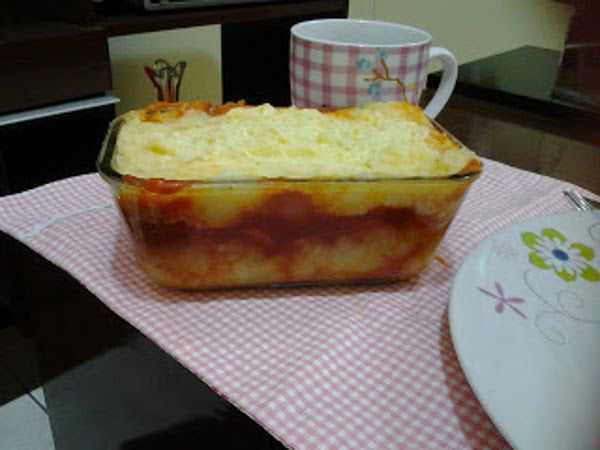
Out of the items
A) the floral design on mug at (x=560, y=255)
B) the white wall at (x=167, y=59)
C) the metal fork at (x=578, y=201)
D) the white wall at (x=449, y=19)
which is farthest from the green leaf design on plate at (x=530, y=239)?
the white wall at (x=167, y=59)

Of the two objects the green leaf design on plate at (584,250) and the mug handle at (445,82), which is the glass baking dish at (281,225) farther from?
the mug handle at (445,82)

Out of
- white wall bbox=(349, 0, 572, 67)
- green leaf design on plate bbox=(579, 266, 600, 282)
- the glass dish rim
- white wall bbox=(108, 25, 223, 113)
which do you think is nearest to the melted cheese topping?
the glass dish rim

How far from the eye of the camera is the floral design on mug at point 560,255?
412 millimetres

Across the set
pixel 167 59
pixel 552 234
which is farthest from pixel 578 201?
pixel 167 59

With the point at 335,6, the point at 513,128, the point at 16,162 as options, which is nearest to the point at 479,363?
the point at 513,128

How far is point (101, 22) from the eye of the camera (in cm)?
109

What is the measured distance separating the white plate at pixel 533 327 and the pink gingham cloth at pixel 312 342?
3 centimetres

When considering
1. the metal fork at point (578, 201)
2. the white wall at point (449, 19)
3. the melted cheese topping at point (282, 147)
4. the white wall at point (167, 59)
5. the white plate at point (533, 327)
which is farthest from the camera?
the white wall at point (167, 59)

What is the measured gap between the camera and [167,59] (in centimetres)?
156

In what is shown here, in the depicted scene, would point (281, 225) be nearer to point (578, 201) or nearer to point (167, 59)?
point (578, 201)

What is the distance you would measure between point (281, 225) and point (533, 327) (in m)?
0.17

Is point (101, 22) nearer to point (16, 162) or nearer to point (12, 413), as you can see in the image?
point (16, 162)

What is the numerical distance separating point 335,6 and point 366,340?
129cm

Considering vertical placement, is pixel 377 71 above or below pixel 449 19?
above
